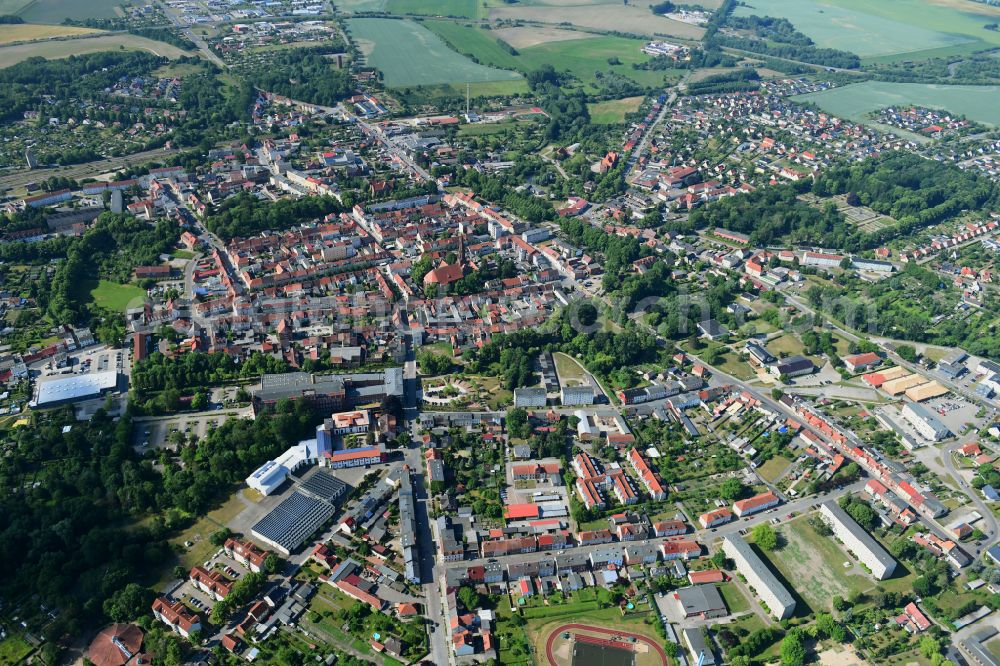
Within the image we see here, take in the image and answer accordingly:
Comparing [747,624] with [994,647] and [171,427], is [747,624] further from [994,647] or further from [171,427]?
[171,427]

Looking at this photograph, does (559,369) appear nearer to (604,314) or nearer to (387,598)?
(604,314)

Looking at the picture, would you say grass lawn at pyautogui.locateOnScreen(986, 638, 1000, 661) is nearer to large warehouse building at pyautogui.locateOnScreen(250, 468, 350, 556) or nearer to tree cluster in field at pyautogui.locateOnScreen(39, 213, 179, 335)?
large warehouse building at pyautogui.locateOnScreen(250, 468, 350, 556)

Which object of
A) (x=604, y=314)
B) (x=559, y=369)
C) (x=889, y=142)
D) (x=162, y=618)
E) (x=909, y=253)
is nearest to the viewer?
(x=162, y=618)

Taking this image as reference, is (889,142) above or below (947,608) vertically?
above

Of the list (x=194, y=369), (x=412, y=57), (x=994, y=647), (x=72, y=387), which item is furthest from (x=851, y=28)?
(x=72, y=387)

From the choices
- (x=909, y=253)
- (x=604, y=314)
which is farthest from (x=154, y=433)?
(x=909, y=253)

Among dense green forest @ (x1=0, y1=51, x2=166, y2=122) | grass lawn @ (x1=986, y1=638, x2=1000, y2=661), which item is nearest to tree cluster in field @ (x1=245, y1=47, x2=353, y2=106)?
dense green forest @ (x1=0, y1=51, x2=166, y2=122)
